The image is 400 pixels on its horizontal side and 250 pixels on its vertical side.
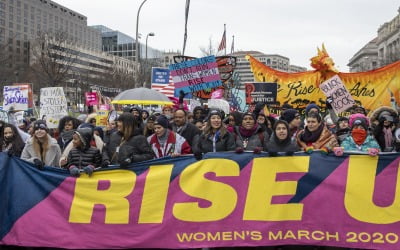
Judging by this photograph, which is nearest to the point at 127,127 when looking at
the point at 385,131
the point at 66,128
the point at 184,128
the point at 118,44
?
the point at 184,128

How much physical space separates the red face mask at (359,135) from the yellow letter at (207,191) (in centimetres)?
141

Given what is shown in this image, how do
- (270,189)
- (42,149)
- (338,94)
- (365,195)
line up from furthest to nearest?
(338,94) < (42,149) < (270,189) < (365,195)

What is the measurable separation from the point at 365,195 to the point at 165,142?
2383mm

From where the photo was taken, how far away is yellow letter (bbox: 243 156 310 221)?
4746 millimetres

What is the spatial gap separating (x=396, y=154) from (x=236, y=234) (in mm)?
1814

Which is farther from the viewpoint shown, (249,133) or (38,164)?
(249,133)

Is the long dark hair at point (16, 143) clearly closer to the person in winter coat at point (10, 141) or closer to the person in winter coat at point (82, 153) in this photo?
the person in winter coat at point (10, 141)

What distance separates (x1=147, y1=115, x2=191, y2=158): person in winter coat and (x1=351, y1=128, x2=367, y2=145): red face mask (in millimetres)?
1966

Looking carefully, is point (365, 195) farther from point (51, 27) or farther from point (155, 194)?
point (51, 27)

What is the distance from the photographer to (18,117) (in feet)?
39.0

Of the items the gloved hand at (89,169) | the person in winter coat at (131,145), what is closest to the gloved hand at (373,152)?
the person in winter coat at (131,145)

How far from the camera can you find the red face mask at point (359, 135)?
5.17m

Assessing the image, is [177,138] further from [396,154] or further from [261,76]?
[261,76]

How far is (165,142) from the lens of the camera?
5.70 meters
